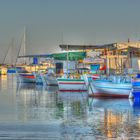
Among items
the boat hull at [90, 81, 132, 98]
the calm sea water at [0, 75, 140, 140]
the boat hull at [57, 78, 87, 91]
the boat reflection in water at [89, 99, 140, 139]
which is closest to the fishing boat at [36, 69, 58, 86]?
the boat hull at [57, 78, 87, 91]

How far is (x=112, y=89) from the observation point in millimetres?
57375

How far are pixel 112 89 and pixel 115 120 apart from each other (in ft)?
72.1

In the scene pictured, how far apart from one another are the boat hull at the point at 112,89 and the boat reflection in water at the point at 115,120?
435 centimetres

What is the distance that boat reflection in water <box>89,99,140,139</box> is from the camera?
28.6m

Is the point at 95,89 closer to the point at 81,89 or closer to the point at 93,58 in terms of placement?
the point at 81,89

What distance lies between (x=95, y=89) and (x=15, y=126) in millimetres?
28391

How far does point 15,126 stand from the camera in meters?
31.2

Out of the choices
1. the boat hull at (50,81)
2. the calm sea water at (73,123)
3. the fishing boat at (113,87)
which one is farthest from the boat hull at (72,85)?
the calm sea water at (73,123)

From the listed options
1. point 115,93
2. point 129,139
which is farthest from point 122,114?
point 115,93

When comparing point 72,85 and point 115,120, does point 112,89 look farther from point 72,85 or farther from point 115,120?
point 115,120

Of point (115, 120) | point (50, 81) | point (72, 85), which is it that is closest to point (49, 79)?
point (50, 81)

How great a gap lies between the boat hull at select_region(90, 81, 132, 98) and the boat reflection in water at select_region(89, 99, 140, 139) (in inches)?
171

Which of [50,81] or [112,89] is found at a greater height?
[50,81]

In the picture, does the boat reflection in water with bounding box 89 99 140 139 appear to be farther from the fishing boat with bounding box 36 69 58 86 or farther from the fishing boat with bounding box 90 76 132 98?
the fishing boat with bounding box 36 69 58 86
